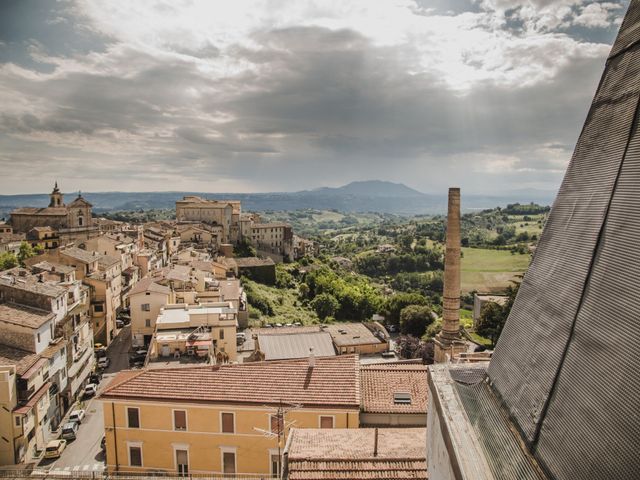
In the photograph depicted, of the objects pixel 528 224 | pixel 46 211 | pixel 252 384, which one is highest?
pixel 46 211

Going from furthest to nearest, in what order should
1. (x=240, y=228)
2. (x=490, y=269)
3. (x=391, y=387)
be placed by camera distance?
(x=490, y=269) < (x=240, y=228) < (x=391, y=387)

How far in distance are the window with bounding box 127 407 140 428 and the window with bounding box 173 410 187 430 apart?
157 centimetres

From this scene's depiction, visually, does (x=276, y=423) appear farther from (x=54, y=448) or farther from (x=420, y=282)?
(x=420, y=282)

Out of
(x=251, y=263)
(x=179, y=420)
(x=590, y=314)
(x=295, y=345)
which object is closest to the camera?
(x=590, y=314)

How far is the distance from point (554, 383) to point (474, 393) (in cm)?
242

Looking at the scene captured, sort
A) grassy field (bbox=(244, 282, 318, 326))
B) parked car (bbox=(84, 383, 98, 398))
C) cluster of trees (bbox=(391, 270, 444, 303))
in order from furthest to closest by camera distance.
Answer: cluster of trees (bbox=(391, 270, 444, 303))
grassy field (bbox=(244, 282, 318, 326))
parked car (bbox=(84, 383, 98, 398))

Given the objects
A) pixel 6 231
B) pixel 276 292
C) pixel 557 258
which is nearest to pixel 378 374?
pixel 557 258

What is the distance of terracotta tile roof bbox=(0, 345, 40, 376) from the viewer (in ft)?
78.1

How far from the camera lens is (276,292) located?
6844cm

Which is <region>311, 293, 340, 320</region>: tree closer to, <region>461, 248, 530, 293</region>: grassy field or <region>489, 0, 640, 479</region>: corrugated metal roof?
<region>461, 248, 530, 293</region>: grassy field

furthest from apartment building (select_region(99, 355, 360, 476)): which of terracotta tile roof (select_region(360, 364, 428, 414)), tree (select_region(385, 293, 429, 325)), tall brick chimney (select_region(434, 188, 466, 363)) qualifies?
tree (select_region(385, 293, 429, 325))

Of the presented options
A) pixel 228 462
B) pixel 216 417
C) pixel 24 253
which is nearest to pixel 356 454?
pixel 216 417

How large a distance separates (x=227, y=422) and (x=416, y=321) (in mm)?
35134

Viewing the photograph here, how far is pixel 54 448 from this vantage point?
78.8ft
